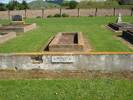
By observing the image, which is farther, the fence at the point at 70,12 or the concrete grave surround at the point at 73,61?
the fence at the point at 70,12

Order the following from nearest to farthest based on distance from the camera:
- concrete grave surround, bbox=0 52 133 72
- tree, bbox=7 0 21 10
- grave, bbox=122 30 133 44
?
concrete grave surround, bbox=0 52 133 72 < grave, bbox=122 30 133 44 < tree, bbox=7 0 21 10

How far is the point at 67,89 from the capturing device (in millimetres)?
8680

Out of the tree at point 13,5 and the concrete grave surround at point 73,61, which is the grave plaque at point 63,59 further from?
the tree at point 13,5

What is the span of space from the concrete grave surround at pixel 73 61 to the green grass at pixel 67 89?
1.24 m

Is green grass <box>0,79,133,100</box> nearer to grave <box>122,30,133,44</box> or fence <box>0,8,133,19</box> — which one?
grave <box>122,30,133,44</box>

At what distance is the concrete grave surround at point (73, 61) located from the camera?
1072 cm

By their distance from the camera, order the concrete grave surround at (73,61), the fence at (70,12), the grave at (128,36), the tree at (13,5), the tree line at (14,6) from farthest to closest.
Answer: the tree at (13,5) → the tree line at (14,6) → the fence at (70,12) → the grave at (128,36) → the concrete grave surround at (73,61)

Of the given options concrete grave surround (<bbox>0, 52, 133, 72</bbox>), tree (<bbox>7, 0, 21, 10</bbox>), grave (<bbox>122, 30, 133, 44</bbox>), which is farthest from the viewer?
tree (<bbox>7, 0, 21, 10</bbox>)

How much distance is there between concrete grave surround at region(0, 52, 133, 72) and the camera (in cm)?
1072

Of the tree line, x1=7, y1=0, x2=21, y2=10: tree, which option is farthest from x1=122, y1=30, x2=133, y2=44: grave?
x1=7, y1=0, x2=21, y2=10: tree

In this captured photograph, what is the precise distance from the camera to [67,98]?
7926mm

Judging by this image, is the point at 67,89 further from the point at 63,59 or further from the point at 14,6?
the point at 14,6

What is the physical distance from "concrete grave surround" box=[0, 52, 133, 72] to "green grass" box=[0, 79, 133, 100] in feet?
4.06

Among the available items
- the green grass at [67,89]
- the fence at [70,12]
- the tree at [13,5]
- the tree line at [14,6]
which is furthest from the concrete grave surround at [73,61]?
the tree at [13,5]
